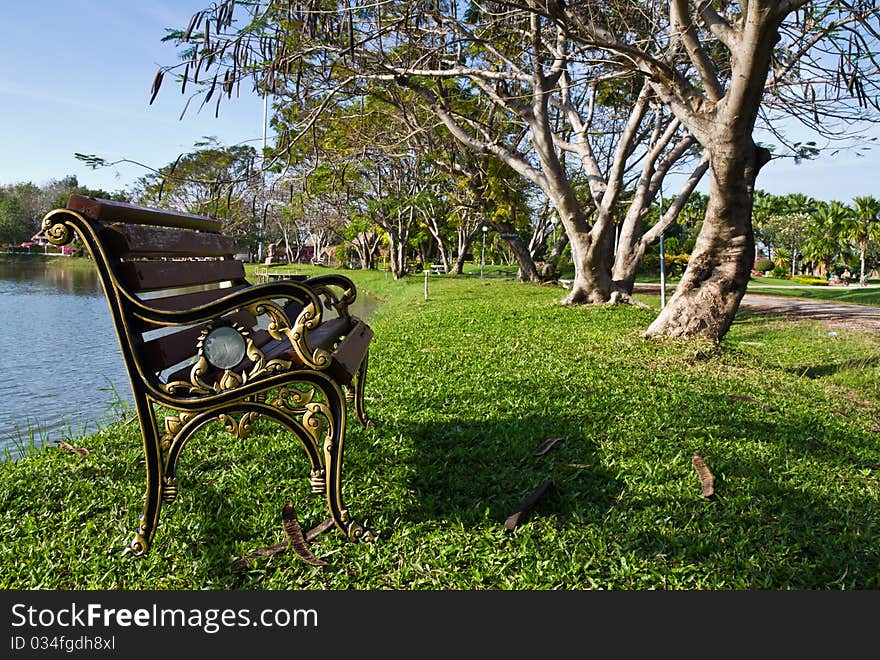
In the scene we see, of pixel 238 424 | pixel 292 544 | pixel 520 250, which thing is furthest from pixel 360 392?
pixel 520 250

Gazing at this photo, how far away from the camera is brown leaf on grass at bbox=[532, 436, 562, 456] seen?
10.6 feet

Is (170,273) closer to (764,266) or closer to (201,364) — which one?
(201,364)

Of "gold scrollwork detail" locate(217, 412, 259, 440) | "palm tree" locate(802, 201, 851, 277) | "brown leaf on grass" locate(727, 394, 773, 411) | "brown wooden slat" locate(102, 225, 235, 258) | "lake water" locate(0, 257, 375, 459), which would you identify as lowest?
"lake water" locate(0, 257, 375, 459)

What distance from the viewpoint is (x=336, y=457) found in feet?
7.42

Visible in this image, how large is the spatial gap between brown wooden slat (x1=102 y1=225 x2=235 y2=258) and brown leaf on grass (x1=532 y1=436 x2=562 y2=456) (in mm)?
2037

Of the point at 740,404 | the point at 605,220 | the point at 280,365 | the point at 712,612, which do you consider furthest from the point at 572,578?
the point at 605,220

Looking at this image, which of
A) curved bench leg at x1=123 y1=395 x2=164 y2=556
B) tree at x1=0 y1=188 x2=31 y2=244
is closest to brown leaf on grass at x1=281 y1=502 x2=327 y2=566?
curved bench leg at x1=123 y1=395 x2=164 y2=556

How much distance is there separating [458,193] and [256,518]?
2085 centimetres

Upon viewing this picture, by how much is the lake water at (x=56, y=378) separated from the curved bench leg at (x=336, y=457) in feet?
9.90

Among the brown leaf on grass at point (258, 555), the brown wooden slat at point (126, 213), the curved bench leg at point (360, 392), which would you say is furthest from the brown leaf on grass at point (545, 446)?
the brown wooden slat at point (126, 213)

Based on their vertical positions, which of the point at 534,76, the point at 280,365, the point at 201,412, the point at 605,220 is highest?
the point at 534,76

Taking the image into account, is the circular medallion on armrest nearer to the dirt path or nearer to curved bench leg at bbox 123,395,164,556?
curved bench leg at bbox 123,395,164,556

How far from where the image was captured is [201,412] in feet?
7.18

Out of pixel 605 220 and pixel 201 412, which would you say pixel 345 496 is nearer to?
pixel 201 412
